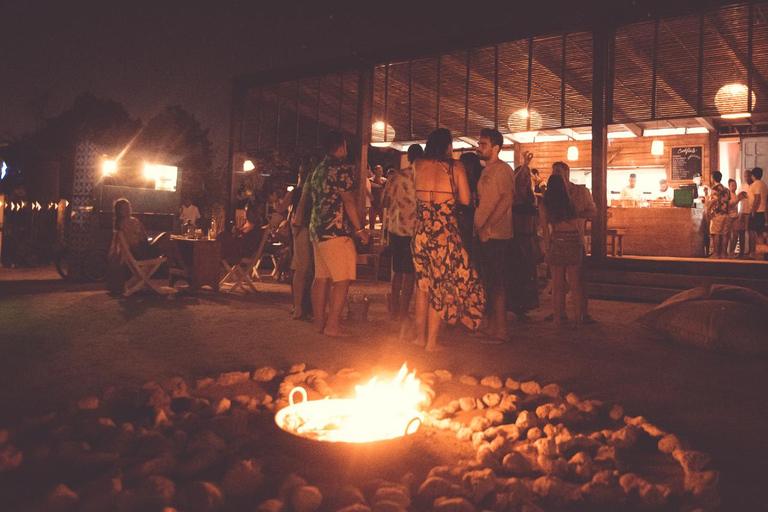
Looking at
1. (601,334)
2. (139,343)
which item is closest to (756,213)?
(601,334)

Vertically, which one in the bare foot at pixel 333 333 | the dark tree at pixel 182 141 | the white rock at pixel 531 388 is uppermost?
the dark tree at pixel 182 141

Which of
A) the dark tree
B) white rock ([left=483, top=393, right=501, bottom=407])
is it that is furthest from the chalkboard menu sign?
the dark tree

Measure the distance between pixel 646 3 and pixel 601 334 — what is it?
23.9 feet

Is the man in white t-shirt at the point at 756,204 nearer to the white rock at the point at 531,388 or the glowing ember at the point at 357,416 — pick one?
the white rock at the point at 531,388

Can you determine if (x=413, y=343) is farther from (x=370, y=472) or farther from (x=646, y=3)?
(x=646, y=3)

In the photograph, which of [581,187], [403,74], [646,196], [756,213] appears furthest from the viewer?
[646,196]

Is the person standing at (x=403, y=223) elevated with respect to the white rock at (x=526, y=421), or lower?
elevated

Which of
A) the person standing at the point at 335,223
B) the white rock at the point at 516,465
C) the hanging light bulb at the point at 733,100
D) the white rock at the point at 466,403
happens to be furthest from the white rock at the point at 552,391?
the hanging light bulb at the point at 733,100

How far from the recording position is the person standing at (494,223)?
218 inches

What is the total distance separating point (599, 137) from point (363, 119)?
548 centimetres

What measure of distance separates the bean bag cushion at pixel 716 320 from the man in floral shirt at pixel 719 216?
7.31 meters

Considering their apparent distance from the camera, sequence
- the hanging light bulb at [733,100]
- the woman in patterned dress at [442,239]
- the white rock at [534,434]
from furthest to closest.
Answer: the hanging light bulb at [733,100], the woman in patterned dress at [442,239], the white rock at [534,434]

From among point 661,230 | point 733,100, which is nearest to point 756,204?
point 661,230

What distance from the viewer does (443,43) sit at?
13289mm
